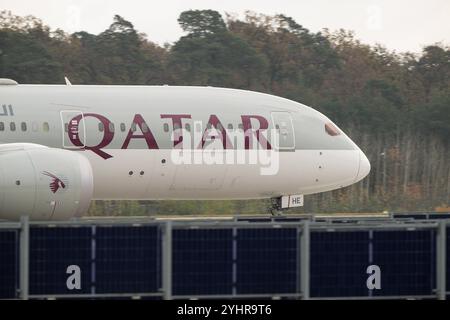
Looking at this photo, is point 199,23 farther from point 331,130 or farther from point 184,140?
point 184,140

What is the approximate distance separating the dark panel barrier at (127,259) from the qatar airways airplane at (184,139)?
953 centimetres

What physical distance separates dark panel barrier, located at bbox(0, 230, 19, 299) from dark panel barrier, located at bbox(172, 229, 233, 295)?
2245 mm

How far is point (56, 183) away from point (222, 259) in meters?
5.57

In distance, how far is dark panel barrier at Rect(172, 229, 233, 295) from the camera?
1906cm

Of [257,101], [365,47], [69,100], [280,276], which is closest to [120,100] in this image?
[69,100]

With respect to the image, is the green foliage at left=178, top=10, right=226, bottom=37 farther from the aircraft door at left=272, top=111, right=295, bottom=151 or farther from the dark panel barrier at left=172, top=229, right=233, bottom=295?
the dark panel barrier at left=172, top=229, right=233, bottom=295

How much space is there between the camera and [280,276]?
1936 centimetres

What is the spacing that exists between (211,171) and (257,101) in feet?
7.48

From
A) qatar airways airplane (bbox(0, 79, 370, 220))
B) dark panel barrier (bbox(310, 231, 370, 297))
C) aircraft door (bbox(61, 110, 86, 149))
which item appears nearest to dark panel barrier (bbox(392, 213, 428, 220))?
qatar airways airplane (bbox(0, 79, 370, 220))

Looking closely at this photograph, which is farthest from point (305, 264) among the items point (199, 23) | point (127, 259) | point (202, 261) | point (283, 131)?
point (199, 23)

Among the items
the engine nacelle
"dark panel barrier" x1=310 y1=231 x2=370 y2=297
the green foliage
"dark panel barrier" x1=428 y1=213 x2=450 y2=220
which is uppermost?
the green foliage

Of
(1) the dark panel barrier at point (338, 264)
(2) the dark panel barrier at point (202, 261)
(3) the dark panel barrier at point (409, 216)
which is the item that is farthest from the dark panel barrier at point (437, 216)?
(2) the dark panel barrier at point (202, 261)

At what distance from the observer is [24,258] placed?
1855cm
